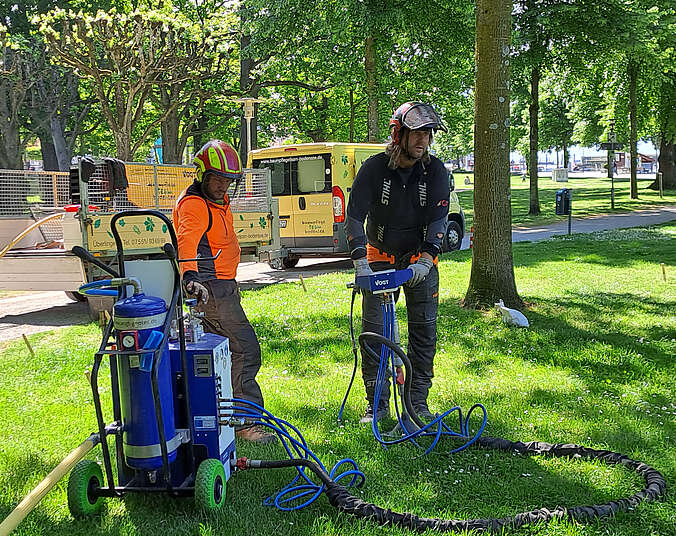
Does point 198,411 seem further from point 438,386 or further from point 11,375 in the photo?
point 11,375

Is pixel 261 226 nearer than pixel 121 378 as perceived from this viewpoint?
No

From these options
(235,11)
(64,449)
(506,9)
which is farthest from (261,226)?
(235,11)

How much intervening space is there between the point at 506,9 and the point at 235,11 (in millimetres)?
15277

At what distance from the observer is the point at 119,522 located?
137 inches

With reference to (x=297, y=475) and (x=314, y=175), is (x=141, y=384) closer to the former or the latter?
(x=297, y=475)

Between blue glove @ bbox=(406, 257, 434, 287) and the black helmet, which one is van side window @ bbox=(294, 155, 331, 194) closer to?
the black helmet

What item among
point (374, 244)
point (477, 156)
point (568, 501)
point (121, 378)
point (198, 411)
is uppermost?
point (477, 156)

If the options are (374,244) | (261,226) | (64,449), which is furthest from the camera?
(261,226)

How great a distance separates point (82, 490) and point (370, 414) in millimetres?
2195

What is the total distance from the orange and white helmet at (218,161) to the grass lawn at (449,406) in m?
1.74

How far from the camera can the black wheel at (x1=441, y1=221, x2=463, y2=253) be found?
16.0m

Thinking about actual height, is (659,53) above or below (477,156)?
above

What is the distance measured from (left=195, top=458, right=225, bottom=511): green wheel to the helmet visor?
236 centimetres

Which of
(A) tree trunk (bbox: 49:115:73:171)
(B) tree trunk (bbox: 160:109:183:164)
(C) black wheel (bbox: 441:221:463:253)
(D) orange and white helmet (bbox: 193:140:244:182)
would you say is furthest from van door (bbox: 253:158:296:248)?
(A) tree trunk (bbox: 49:115:73:171)
